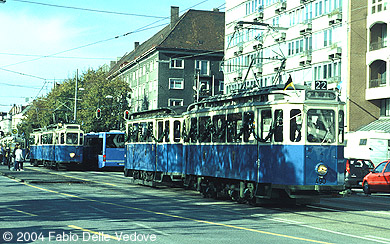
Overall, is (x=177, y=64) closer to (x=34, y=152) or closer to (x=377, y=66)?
(x=34, y=152)

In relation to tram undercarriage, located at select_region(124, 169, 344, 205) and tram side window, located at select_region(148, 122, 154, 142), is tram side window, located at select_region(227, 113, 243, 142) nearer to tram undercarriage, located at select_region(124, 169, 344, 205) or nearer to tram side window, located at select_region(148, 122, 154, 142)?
tram undercarriage, located at select_region(124, 169, 344, 205)

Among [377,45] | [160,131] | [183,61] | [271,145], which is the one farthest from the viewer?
[183,61]

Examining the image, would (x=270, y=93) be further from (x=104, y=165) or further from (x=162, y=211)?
(x=104, y=165)

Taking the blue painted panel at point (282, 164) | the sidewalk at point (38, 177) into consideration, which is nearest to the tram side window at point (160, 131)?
the sidewalk at point (38, 177)

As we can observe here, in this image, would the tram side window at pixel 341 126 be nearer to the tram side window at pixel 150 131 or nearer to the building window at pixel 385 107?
the tram side window at pixel 150 131

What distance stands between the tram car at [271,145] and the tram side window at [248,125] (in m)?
0.03

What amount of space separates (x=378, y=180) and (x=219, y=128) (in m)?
8.90

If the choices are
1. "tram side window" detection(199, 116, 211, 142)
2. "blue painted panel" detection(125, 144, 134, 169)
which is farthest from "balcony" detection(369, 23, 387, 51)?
"tram side window" detection(199, 116, 211, 142)

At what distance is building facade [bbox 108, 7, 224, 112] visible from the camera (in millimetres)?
77062

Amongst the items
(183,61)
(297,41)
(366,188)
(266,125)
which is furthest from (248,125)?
(183,61)

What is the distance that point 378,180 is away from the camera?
85.8 feet

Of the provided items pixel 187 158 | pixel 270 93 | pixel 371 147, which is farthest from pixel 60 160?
pixel 270 93

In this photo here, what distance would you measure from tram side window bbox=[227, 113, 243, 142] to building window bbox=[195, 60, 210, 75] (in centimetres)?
5846

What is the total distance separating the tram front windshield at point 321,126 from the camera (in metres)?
17.0
